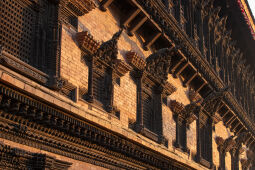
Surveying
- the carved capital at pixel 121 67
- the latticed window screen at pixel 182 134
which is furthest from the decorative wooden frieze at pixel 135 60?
the latticed window screen at pixel 182 134

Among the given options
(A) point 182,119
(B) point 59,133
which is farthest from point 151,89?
(B) point 59,133

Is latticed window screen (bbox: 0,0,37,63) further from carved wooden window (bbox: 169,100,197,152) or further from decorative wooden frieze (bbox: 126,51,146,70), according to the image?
carved wooden window (bbox: 169,100,197,152)

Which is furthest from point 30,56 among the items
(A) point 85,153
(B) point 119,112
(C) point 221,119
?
(C) point 221,119

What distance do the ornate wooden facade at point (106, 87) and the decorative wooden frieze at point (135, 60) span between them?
0.03 meters

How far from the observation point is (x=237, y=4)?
28.3 metres

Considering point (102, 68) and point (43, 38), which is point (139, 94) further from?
point (43, 38)

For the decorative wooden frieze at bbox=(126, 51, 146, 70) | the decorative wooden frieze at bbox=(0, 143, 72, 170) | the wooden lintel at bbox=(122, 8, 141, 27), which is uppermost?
the wooden lintel at bbox=(122, 8, 141, 27)

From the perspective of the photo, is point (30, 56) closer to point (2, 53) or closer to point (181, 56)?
point (2, 53)

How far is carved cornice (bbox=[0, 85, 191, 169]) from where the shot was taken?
32.6 ft

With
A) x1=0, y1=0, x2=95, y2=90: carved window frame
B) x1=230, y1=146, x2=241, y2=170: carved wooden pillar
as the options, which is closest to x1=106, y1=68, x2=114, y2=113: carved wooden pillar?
x1=0, y1=0, x2=95, y2=90: carved window frame

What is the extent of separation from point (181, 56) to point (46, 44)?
322 inches

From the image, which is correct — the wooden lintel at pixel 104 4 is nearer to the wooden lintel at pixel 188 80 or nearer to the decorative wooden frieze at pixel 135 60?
the decorative wooden frieze at pixel 135 60

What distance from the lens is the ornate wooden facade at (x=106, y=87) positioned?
10469 mm

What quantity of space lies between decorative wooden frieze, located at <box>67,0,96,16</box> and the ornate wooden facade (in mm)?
27
